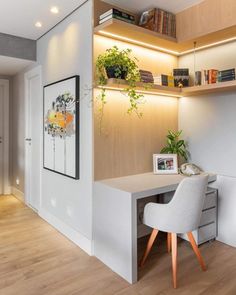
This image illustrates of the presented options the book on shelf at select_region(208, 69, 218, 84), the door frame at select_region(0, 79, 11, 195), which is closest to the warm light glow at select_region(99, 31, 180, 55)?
the book on shelf at select_region(208, 69, 218, 84)

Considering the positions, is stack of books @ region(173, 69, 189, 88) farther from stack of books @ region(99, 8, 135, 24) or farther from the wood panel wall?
stack of books @ region(99, 8, 135, 24)

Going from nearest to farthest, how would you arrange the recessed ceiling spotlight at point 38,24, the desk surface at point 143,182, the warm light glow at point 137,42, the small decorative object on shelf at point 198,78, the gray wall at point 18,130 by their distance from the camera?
the desk surface at point 143,182, the warm light glow at point 137,42, the small decorative object on shelf at point 198,78, the recessed ceiling spotlight at point 38,24, the gray wall at point 18,130

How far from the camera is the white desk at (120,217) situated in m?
2.02

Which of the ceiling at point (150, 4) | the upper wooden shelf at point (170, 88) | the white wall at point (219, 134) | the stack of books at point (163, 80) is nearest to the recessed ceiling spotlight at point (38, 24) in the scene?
the ceiling at point (150, 4)

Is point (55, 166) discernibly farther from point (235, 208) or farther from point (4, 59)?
point (235, 208)

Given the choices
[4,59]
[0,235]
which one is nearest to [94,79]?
[4,59]

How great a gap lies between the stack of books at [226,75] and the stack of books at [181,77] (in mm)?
460

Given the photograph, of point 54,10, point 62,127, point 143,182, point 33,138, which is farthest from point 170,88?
point 33,138

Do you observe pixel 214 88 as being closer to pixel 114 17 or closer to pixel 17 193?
pixel 114 17

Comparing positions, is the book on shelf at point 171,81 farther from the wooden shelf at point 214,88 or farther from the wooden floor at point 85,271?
the wooden floor at point 85,271

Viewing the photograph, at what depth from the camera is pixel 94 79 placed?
2404 millimetres

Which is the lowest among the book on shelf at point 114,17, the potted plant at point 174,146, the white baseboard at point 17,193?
the white baseboard at point 17,193

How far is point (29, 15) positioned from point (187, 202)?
8.13 feet

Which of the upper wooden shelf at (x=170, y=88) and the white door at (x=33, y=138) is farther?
the white door at (x=33, y=138)
